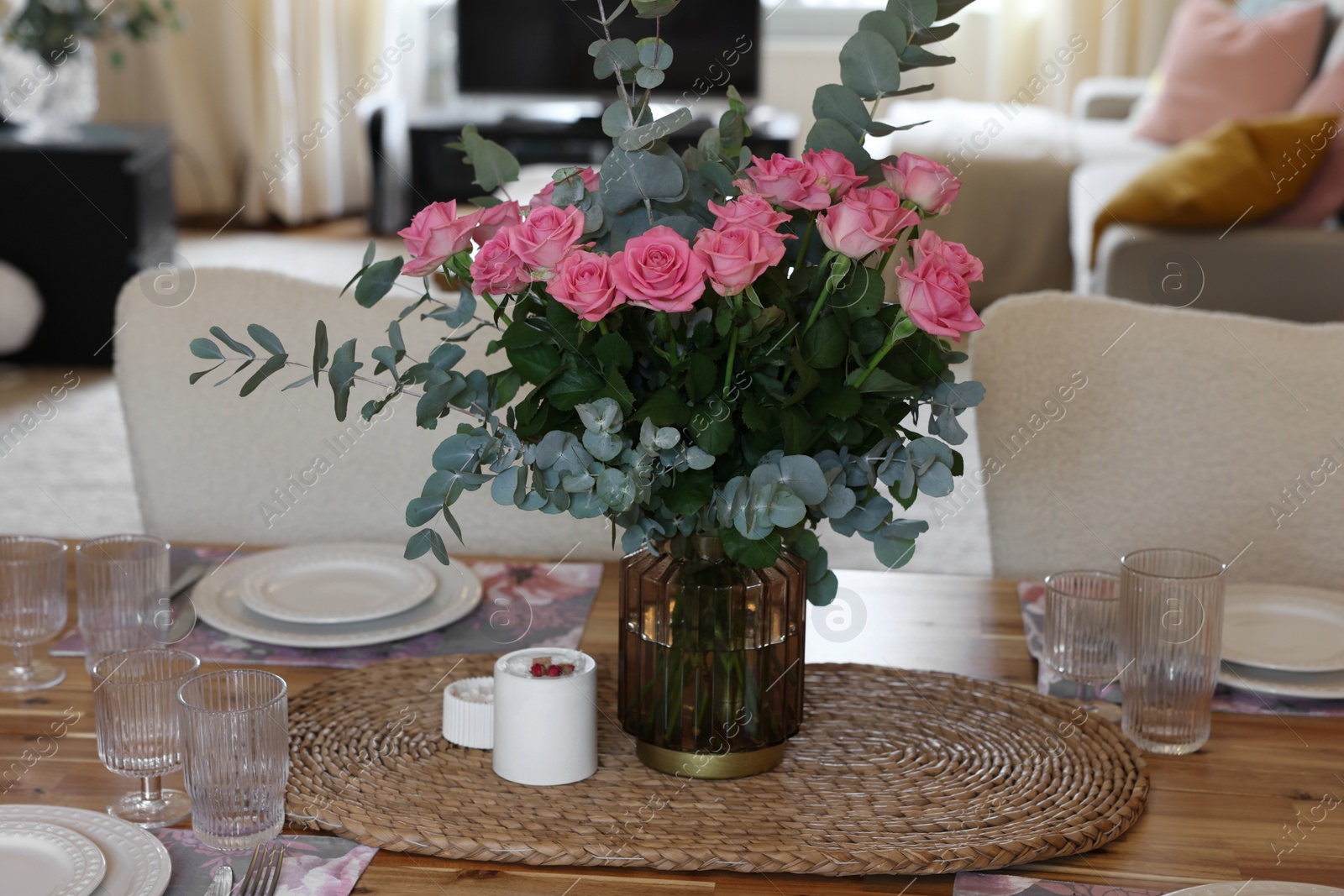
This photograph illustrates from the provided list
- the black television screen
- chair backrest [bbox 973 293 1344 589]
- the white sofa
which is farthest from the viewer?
the black television screen

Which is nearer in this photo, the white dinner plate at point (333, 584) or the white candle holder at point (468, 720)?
the white candle holder at point (468, 720)

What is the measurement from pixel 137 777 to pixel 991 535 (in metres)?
0.92

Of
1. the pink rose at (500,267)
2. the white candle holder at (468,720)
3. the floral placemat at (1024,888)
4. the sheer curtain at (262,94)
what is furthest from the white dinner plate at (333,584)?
the sheer curtain at (262,94)

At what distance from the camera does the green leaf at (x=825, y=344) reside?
2.63ft

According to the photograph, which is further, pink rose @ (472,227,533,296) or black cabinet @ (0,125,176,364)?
black cabinet @ (0,125,176,364)

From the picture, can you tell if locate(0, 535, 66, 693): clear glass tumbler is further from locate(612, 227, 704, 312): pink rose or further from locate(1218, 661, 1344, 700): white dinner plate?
locate(1218, 661, 1344, 700): white dinner plate

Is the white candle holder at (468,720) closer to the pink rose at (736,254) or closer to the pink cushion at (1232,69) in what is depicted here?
the pink rose at (736,254)

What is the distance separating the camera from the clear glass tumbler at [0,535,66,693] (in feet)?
3.48

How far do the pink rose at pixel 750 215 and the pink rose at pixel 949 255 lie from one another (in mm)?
79

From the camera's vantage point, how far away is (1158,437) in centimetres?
145

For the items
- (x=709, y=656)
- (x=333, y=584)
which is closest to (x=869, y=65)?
(x=709, y=656)

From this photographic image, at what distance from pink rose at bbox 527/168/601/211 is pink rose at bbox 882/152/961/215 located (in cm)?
18

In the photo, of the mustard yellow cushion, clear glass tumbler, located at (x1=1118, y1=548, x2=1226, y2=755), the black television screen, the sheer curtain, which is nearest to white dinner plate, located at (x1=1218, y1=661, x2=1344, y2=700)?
clear glass tumbler, located at (x1=1118, y1=548, x2=1226, y2=755)

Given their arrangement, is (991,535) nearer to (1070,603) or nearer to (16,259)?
(1070,603)
